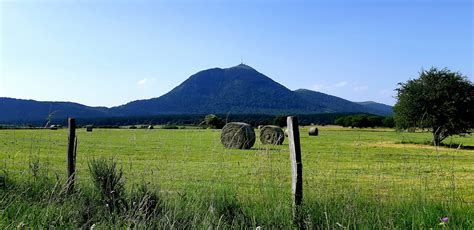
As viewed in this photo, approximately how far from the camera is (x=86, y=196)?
7629 millimetres

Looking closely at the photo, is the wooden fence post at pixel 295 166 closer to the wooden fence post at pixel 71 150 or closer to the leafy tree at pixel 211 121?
the leafy tree at pixel 211 121

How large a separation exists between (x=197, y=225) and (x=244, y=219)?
1.02m

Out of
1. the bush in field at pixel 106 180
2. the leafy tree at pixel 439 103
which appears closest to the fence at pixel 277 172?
the bush in field at pixel 106 180

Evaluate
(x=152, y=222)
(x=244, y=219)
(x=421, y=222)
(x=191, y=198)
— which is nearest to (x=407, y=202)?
(x=421, y=222)

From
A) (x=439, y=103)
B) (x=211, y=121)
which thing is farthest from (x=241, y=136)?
(x=439, y=103)

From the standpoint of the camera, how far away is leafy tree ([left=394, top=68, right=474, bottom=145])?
36312mm

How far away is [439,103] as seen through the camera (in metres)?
37.0

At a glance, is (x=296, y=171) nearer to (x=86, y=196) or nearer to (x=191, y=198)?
Result: (x=191, y=198)

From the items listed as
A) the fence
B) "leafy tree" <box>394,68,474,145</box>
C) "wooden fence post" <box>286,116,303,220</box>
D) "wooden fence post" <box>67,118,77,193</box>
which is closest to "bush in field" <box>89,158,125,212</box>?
the fence

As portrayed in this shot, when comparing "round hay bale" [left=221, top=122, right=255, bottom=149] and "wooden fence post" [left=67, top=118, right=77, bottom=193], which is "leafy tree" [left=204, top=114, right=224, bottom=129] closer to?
"round hay bale" [left=221, top=122, right=255, bottom=149]

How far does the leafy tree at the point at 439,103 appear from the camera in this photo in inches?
1430

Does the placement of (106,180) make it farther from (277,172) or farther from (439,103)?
(439,103)

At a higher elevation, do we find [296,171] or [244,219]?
[296,171]

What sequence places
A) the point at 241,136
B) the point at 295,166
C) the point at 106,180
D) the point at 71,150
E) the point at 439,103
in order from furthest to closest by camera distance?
1. the point at 439,103
2. the point at 241,136
3. the point at 71,150
4. the point at 106,180
5. the point at 295,166
